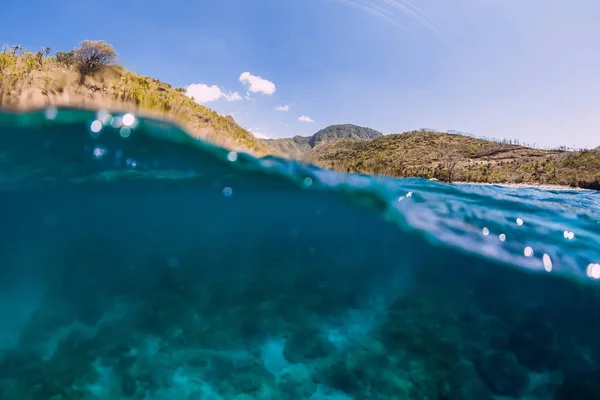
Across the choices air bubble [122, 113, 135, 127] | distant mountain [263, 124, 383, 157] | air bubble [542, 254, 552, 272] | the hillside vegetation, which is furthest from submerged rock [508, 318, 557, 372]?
distant mountain [263, 124, 383, 157]

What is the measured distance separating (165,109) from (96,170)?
4.44 meters

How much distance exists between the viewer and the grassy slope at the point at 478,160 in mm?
24734

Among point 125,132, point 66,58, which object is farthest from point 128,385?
point 66,58

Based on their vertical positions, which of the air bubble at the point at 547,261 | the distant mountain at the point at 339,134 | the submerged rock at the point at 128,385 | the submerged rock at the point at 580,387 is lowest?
the submerged rock at the point at 128,385

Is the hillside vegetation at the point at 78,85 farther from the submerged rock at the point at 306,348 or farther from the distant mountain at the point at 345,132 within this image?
the distant mountain at the point at 345,132

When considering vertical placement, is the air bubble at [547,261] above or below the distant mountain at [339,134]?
below

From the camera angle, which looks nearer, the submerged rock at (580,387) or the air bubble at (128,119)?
the submerged rock at (580,387)

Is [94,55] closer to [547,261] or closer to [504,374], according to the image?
[504,374]

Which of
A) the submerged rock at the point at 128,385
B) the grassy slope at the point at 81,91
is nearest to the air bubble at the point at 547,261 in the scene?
the grassy slope at the point at 81,91

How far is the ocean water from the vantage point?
295 inches

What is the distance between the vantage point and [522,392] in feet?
23.8

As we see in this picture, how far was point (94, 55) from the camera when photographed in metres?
8.23

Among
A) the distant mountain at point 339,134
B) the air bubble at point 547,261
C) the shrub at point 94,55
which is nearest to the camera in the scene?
the shrub at point 94,55

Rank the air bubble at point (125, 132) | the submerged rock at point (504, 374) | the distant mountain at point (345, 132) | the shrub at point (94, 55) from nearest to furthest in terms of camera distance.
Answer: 1. the submerged rock at point (504, 374)
2. the shrub at point (94, 55)
3. the air bubble at point (125, 132)
4. the distant mountain at point (345, 132)
